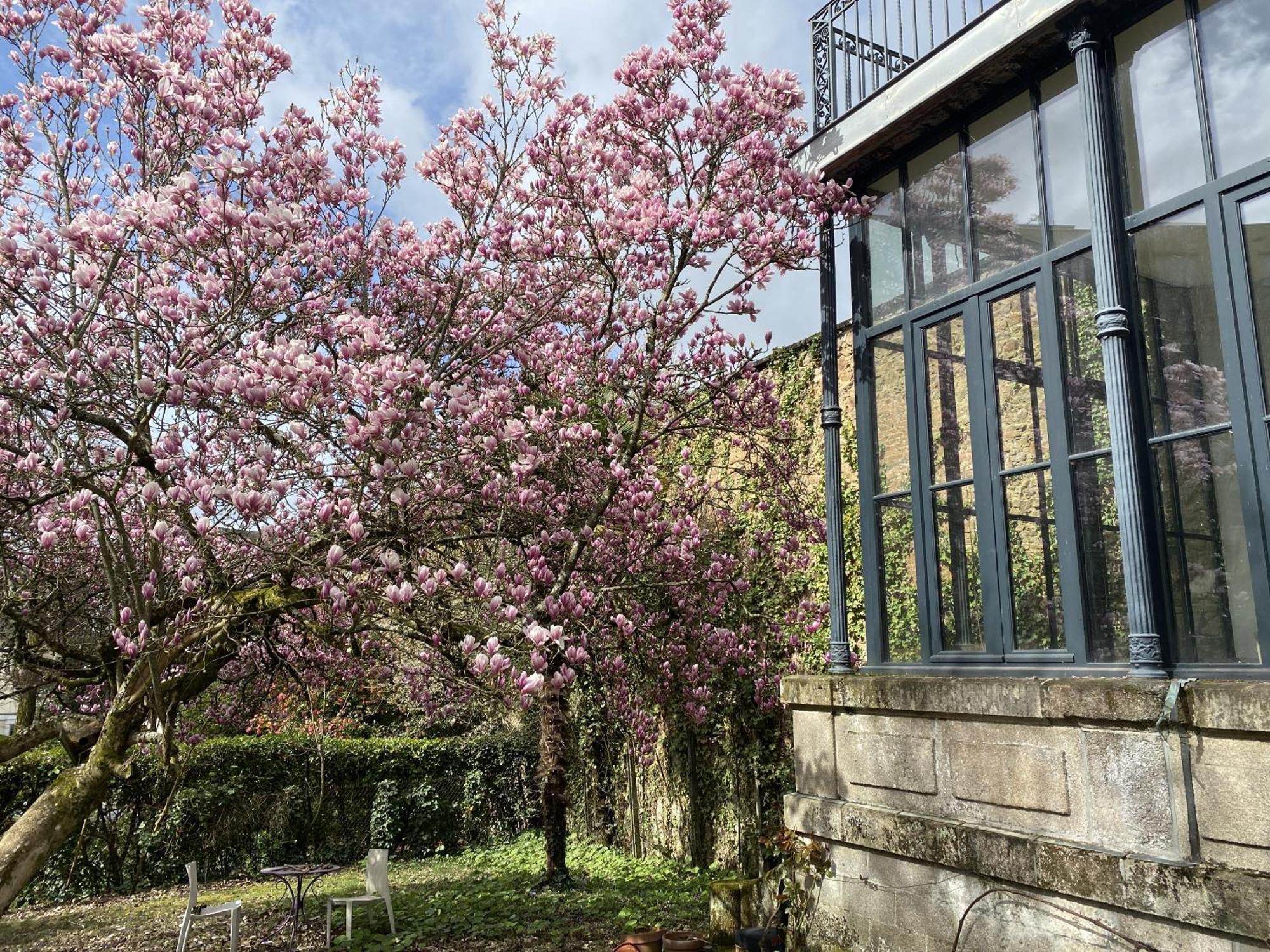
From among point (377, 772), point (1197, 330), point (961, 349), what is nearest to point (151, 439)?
point (961, 349)

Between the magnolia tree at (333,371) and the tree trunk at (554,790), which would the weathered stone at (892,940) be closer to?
the magnolia tree at (333,371)

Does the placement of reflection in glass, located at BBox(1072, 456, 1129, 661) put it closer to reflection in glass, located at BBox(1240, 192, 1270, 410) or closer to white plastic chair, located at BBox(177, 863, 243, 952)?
reflection in glass, located at BBox(1240, 192, 1270, 410)

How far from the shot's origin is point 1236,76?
3.50 metres

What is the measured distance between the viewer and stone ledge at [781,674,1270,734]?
118 inches

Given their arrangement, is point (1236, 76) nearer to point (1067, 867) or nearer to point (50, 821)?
point (1067, 867)

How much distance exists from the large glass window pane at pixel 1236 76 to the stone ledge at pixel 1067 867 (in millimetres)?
2711

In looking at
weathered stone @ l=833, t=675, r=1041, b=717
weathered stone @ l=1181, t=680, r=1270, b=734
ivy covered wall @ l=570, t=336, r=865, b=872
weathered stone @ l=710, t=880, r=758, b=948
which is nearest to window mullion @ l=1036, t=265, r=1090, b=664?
weathered stone @ l=833, t=675, r=1041, b=717

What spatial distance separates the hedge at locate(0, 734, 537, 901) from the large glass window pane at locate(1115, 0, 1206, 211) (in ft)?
29.3

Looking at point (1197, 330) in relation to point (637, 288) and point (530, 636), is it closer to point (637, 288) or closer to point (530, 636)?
point (530, 636)

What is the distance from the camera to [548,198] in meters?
5.95

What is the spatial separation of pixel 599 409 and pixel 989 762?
4394 millimetres

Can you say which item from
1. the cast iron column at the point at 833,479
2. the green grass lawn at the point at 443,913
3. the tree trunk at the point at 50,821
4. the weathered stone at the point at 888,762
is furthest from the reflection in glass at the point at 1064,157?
the tree trunk at the point at 50,821

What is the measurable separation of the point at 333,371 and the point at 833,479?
2997mm

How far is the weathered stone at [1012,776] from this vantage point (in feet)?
11.7
